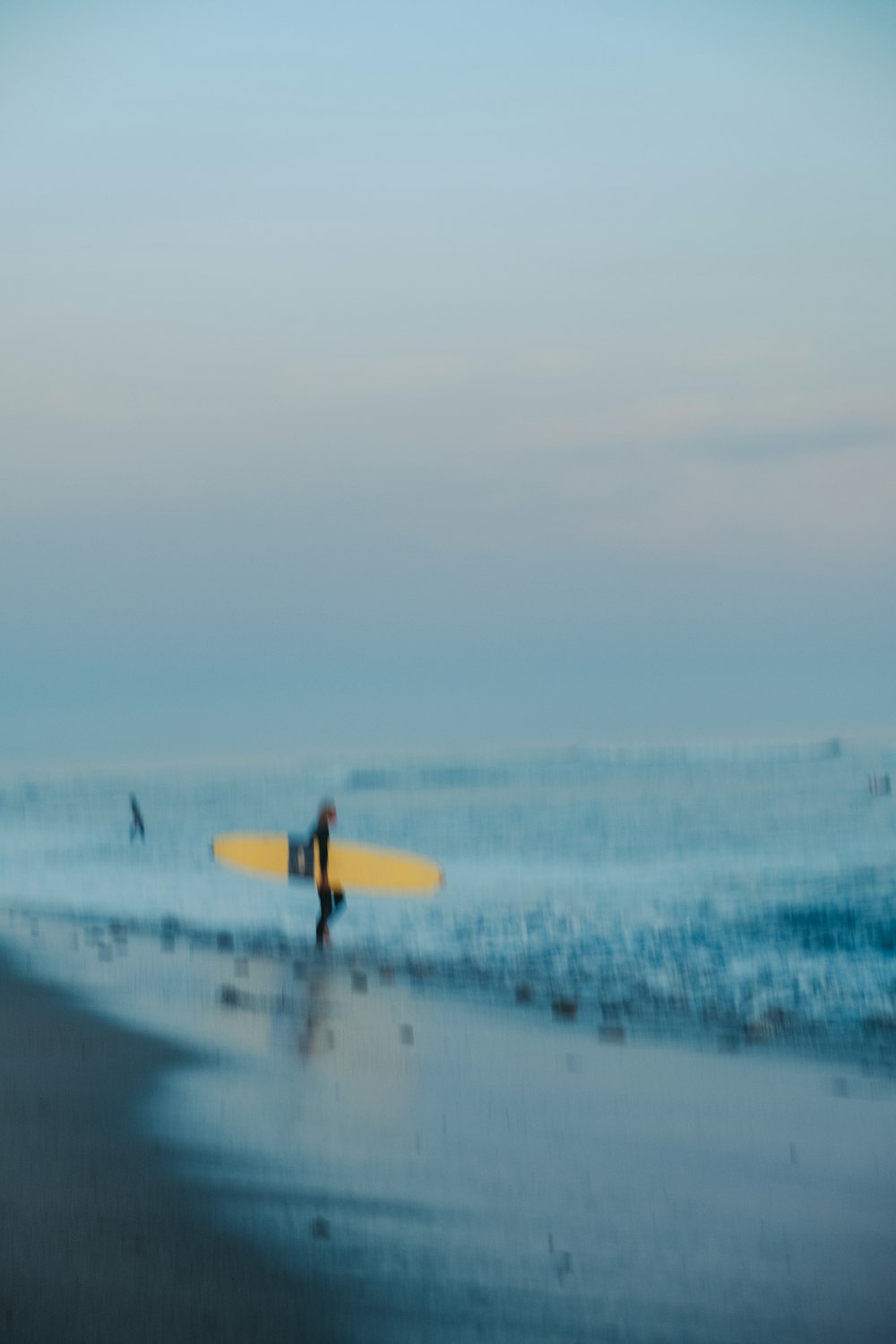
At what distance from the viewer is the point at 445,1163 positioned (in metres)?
5.98

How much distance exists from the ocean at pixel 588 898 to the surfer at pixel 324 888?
351mm

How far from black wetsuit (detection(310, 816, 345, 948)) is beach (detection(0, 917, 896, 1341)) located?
5076 millimetres

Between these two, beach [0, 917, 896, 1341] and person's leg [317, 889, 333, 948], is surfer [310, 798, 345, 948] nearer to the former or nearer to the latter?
person's leg [317, 889, 333, 948]

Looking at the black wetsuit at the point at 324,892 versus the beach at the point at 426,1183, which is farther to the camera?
the black wetsuit at the point at 324,892

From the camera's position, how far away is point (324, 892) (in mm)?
15203

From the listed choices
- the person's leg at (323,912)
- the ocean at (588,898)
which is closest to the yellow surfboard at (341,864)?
the ocean at (588,898)

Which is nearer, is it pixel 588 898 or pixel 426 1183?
pixel 426 1183

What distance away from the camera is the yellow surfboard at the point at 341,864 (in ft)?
62.5

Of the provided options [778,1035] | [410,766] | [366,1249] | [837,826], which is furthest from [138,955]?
[410,766]

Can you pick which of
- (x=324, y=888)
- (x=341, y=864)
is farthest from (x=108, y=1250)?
(x=341, y=864)

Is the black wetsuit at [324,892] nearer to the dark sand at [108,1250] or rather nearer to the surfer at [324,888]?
the surfer at [324,888]

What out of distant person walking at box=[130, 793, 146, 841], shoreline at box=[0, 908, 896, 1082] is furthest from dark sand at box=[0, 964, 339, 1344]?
distant person walking at box=[130, 793, 146, 841]

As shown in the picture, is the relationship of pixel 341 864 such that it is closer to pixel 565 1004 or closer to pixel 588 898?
pixel 588 898

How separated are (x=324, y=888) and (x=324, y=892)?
0.05m
